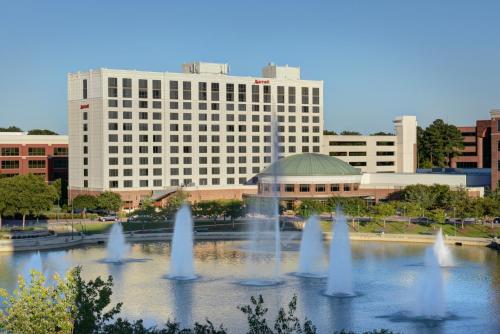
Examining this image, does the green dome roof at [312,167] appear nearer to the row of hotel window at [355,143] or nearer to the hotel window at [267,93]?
the hotel window at [267,93]

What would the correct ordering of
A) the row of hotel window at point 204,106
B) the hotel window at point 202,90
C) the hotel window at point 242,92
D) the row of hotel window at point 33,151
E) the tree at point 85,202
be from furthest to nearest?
the row of hotel window at point 33,151
the hotel window at point 242,92
the hotel window at point 202,90
the row of hotel window at point 204,106
the tree at point 85,202

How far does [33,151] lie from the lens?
14775 cm

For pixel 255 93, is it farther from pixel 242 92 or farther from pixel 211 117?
pixel 211 117

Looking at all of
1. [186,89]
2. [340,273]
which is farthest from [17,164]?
[340,273]

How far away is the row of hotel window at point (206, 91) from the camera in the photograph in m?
131

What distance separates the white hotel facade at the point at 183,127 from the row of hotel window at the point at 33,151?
1442cm

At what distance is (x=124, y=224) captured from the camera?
11100cm

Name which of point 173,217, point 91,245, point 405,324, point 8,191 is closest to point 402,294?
point 405,324

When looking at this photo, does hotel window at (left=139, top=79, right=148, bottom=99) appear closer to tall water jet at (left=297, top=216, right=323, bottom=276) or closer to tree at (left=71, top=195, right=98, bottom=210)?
tree at (left=71, top=195, right=98, bottom=210)

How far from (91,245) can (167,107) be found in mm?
47375

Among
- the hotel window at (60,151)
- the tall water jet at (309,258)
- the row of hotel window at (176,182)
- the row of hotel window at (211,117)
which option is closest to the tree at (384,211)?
the tall water jet at (309,258)

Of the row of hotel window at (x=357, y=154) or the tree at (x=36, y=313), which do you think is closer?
the tree at (x=36, y=313)

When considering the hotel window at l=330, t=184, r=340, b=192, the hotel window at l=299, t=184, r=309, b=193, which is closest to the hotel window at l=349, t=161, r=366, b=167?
the hotel window at l=330, t=184, r=340, b=192

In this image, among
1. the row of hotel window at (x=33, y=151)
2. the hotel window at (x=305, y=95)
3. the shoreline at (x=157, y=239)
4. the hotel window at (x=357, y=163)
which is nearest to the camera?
the shoreline at (x=157, y=239)
